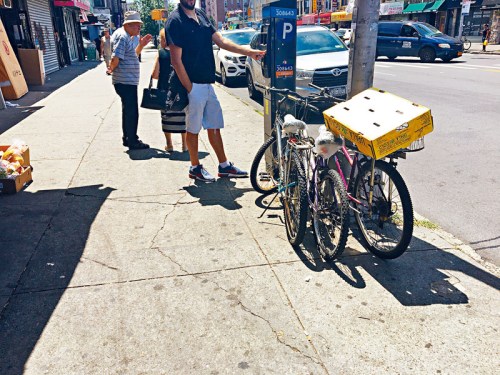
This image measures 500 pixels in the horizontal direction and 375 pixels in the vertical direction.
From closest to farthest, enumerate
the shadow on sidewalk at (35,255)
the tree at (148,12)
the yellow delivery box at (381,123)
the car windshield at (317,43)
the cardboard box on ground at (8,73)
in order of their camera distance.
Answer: the shadow on sidewalk at (35,255), the yellow delivery box at (381,123), the car windshield at (317,43), the cardboard box on ground at (8,73), the tree at (148,12)

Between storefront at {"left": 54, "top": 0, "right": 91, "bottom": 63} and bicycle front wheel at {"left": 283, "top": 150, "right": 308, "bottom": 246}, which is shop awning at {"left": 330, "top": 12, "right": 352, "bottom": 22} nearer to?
storefront at {"left": 54, "top": 0, "right": 91, "bottom": 63}

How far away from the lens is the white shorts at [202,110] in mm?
5055

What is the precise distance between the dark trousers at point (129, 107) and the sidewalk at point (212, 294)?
73.8 inches

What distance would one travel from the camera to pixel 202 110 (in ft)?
16.9

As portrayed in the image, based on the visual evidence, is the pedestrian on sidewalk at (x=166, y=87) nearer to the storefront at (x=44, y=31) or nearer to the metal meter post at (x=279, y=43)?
the metal meter post at (x=279, y=43)

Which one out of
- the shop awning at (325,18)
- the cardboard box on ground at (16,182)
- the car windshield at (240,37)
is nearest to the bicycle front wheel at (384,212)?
the cardboard box on ground at (16,182)

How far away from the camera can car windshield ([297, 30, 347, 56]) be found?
1061 centimetres

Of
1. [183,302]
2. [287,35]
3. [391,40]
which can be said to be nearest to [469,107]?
[287,35]

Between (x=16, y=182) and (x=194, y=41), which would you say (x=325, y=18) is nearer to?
(x=194, y=41)

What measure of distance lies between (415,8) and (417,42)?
73.4ft

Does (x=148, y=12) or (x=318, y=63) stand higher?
(x=148, y=12)

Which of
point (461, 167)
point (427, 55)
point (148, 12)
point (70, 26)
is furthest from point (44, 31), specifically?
point (148, 12)

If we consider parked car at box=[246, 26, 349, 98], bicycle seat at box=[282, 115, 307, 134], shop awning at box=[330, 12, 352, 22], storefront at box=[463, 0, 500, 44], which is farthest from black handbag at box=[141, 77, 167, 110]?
shop awning at box=[330, 12, 352, 22]

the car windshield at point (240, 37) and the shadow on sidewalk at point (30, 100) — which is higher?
the car windshield at point (240, 37)
